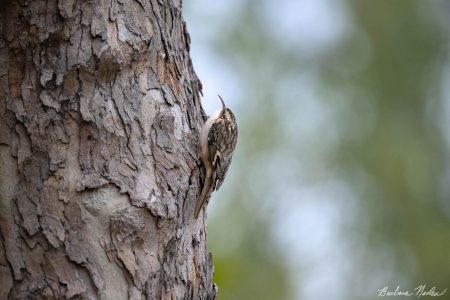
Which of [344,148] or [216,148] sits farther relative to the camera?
[344,148]

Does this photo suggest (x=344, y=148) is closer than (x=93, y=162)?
No

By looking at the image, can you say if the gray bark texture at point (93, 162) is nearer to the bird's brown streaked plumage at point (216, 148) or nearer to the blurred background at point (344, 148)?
the bird's brown streaked plumage at point (216, 148)

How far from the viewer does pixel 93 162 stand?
3.09m

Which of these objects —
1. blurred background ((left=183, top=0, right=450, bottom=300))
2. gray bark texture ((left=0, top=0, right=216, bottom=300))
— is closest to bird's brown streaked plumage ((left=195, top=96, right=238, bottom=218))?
gray bark texture ((left=0, top=0, right=216, bottom=300))

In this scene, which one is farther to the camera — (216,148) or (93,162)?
(216,148)

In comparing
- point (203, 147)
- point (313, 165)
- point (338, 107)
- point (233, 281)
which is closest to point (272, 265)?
point (233, 281)

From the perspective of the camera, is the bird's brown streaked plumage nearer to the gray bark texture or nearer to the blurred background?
the gray bark texture

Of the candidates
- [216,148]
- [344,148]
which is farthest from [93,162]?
[344,148]

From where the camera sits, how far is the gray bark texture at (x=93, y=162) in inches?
118

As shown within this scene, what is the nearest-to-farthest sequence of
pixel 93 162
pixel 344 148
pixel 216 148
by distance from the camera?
1. pixel 93 162
2. pixel 216 148
3. pixel 344 148

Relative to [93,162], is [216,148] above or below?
above

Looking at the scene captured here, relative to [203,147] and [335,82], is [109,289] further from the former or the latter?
[335,82]

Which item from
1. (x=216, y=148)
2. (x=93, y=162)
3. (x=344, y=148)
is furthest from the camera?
(x=344, y=148)

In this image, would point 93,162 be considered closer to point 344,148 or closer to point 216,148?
point 216,148
